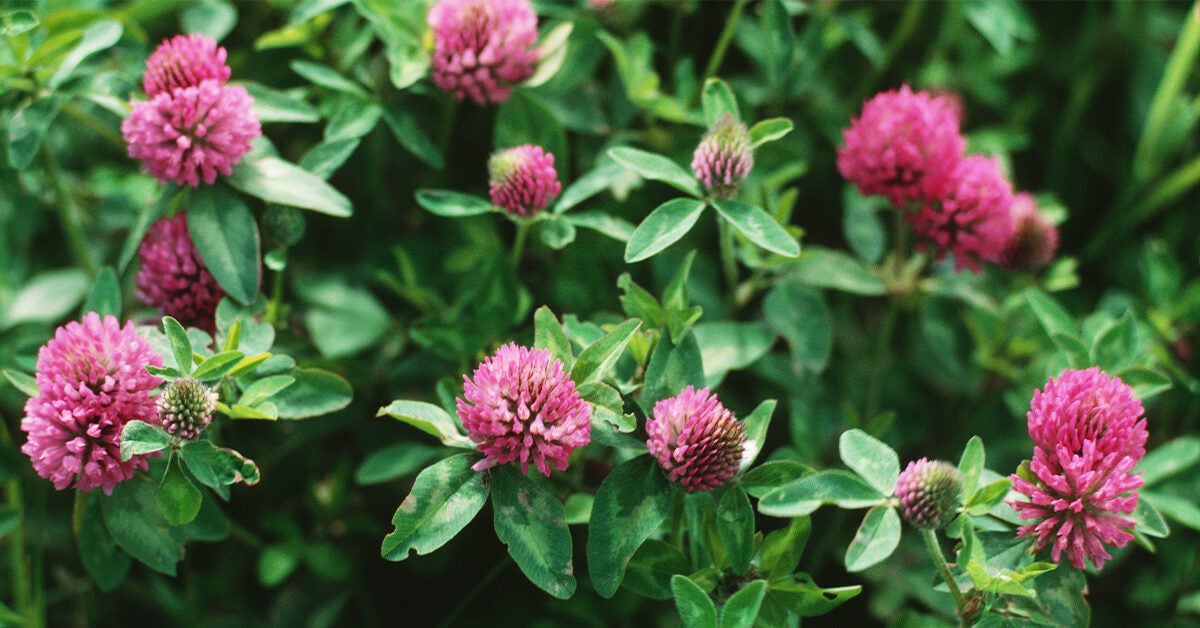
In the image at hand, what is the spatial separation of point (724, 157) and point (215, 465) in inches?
28.6

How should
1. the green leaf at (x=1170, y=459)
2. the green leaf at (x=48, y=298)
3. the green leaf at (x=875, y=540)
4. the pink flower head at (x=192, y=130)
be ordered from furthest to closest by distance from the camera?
the green leaf at (x=48, y=298) → the green leaf at (x=1170, y=459) → the pink flower head at (x=192, y=130) → the green leaf at (x=875, y=540)

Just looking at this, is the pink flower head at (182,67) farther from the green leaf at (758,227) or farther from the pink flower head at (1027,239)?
the pink flower head at (1027,239)

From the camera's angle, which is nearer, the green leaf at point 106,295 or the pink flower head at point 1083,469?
the pink flower head at point 1083,469

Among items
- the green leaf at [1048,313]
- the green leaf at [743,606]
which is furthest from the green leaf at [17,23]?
the green leaf at [1048,313]

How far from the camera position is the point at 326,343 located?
5.29 ft

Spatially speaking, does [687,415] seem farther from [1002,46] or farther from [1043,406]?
[1002,46]

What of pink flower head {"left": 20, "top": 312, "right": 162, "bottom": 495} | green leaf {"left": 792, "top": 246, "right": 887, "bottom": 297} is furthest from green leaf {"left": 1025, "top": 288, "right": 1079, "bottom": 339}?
pink flower head {"left": 20, "top": 312, "right": 162, "bottom": 495}

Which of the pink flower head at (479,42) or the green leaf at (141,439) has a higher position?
A: the pink flower head at (479,42)

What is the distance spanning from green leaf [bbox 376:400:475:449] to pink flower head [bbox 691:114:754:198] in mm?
460

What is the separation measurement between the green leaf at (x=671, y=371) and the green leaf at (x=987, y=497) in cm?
34

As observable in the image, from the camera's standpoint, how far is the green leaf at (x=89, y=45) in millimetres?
1450

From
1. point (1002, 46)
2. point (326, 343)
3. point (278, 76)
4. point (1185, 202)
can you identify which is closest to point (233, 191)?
point (326, 343)

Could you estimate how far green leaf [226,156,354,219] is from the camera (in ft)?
4.64

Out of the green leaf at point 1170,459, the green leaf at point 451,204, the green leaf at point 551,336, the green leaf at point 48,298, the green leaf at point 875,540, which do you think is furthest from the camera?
the green leaf at point 48,298
